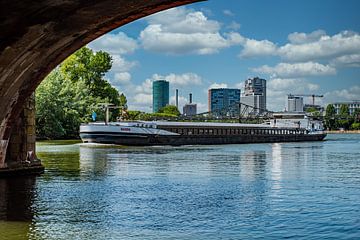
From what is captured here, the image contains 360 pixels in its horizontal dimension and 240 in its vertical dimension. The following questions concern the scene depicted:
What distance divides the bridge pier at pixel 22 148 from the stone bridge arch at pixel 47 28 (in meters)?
5.70

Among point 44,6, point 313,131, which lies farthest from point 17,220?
point 313,131

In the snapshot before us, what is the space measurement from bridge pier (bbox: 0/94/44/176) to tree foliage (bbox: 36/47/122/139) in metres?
50.5

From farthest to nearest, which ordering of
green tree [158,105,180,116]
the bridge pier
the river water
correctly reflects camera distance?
green tree [158,105,180,116], the bridge pier, the river water

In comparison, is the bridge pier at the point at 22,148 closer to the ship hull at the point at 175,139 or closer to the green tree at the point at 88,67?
the ship hull at the point at 175,139

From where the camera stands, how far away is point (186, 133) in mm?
88250

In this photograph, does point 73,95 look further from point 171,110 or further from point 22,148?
point 171,110

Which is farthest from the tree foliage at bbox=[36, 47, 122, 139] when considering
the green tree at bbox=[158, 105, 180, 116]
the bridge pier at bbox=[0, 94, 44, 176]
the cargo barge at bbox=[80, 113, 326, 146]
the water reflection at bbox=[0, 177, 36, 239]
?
the green tree at bbox=[158, 105, 180, 116]

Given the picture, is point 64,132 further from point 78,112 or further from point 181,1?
point 181,1

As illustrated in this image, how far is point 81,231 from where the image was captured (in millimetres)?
14797

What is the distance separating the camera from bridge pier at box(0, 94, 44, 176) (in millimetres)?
26497

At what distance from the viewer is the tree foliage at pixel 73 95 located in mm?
79750

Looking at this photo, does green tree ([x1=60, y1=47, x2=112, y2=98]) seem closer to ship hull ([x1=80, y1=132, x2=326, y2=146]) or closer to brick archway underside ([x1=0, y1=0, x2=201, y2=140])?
ship hull ([x1=80, y1=132, x2=326, y2=146])

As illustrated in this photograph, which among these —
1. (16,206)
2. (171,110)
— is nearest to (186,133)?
(16,206)

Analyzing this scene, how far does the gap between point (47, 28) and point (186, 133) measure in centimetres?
7270
